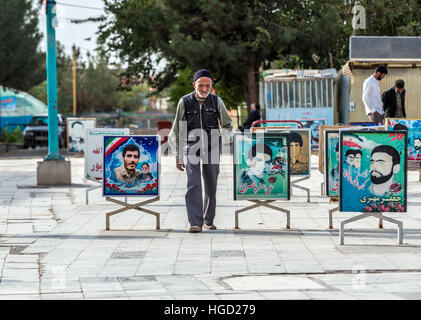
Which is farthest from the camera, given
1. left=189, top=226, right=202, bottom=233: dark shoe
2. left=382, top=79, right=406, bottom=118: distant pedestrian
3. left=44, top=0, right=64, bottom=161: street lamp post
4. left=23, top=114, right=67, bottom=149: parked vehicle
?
left=23, top=114, right=67, bottom=149: parked vehicle

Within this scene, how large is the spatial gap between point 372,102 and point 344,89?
39.1 feet

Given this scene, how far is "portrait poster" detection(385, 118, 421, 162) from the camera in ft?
46.8

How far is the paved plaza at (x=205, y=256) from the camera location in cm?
618

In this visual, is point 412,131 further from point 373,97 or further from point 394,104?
point 394,104

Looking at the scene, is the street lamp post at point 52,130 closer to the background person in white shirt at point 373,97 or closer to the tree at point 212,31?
the background person in white shirt at point 373,97

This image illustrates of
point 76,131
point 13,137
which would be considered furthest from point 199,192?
point 13,137

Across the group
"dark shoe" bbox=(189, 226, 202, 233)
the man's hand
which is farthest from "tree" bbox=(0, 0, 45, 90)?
"dark shoe" bbox=(189, 226, 202, 233)

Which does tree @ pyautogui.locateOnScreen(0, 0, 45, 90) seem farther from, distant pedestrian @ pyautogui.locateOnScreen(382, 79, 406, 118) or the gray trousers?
the gray trousers

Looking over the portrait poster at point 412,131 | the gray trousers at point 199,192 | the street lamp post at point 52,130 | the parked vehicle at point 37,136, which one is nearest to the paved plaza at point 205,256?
the gray trousers at point 199,192

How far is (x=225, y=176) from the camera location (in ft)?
59.9

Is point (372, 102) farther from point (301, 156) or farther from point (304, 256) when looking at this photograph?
point (304, 256)

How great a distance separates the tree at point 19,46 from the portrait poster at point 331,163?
3043 cm

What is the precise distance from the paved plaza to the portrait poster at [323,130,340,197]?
0.46 metres
